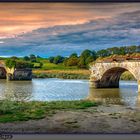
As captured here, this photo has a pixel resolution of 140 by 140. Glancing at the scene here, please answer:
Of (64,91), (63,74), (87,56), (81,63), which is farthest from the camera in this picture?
(63,74)

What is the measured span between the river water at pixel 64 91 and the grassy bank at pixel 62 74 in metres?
0.09

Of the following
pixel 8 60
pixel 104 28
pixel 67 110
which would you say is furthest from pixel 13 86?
pixel 104 28

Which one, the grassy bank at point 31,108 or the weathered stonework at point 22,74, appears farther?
the weathered stonework at point 22,74

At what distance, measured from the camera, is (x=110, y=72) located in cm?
1109

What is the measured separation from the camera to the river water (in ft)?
29.6

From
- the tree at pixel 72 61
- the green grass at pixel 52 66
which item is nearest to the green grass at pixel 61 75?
the green grass at pixel 52 66

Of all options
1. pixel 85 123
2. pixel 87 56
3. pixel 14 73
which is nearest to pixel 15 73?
pixel 14 73

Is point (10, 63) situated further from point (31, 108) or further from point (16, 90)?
point (31, 108)

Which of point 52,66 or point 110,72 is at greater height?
point 52,66

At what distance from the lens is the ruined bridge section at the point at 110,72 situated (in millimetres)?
9773

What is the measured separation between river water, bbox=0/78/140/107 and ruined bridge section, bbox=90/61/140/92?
214 mm

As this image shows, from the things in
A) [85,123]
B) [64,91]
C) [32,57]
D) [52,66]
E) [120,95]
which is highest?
[32,57]

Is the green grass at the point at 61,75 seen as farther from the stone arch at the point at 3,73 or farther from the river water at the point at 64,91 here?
the stone arch at the point at 3,73

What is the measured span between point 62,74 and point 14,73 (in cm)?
106
